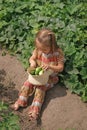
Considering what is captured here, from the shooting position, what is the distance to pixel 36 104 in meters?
5.25

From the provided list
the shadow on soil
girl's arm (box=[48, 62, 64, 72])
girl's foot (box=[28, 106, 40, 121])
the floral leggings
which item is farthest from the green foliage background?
girl's foot (box=[28, 106, 40, 121])

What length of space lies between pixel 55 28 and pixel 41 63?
855 millimetres

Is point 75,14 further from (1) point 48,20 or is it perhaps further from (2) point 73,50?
(2) point 73,50

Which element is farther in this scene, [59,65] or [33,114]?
[59,65]

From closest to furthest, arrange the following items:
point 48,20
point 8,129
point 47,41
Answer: point 8,129
point 47,41
point 48,20

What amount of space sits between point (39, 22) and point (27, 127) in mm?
1856

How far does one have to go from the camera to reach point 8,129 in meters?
4.37

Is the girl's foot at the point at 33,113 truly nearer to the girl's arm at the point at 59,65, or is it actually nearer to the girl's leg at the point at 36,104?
the girl's leg at the point at 36,104

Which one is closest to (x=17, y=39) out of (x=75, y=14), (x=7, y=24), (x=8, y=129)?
(x=7, y=24)

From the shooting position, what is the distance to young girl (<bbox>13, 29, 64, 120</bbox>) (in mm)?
5148

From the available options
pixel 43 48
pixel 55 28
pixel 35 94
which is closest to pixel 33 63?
pixel 43 48

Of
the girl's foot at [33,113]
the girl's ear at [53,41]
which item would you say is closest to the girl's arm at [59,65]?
the girl's ear at [53,41]

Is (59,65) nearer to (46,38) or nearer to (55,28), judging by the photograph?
(46,38)

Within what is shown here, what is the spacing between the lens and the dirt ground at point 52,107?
5.18 m
